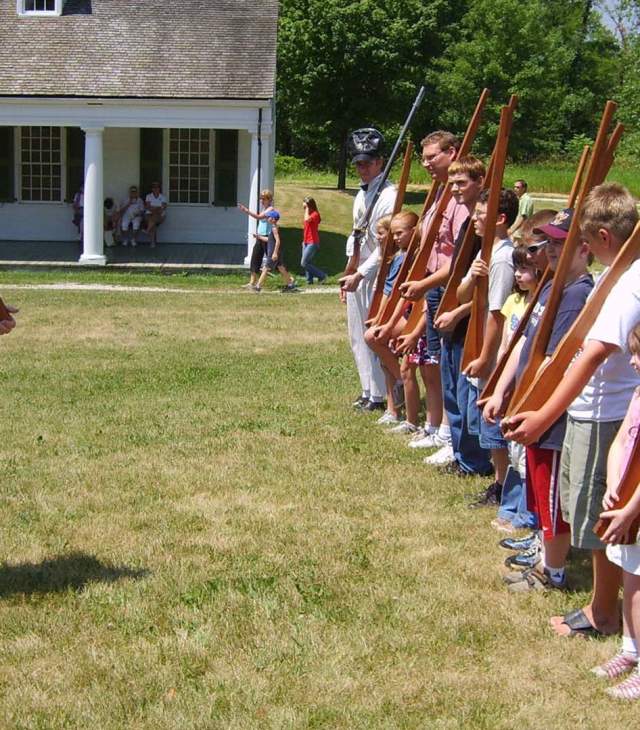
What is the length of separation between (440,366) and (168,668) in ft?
12.4

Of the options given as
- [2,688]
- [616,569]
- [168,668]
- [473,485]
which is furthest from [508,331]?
[2,688]

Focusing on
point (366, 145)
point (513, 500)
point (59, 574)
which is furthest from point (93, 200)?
point (59, 574)

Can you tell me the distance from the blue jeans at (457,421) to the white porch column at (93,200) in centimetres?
1667

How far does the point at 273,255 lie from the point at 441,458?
13.8 m

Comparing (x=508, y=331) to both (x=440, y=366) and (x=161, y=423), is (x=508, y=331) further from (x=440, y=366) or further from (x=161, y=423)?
(x=161, y=423)

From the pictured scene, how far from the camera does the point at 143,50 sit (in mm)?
23609

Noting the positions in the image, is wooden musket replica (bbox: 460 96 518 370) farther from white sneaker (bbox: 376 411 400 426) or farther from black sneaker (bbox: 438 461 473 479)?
white sneaker (bbox: 376 411 400 426)

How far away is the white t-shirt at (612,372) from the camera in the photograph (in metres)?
4.01

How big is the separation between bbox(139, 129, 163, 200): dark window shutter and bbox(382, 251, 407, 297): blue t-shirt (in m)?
17.8

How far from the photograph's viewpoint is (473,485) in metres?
6.95

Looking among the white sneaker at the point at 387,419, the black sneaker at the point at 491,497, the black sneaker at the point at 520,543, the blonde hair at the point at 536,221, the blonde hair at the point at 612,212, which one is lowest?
the white sneaker at the point at 387,419

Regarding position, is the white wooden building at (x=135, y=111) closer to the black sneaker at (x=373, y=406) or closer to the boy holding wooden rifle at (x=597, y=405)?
the black sneaker at (x=373, y=406)

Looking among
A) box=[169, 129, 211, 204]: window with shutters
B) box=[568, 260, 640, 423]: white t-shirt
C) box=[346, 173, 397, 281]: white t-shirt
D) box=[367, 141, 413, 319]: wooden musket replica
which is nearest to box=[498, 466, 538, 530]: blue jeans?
box=[568, 260, 640, 423]: white t-shirt

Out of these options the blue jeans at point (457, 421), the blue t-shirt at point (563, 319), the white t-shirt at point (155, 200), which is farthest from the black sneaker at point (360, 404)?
the white t-shirt at point (155, 200)
